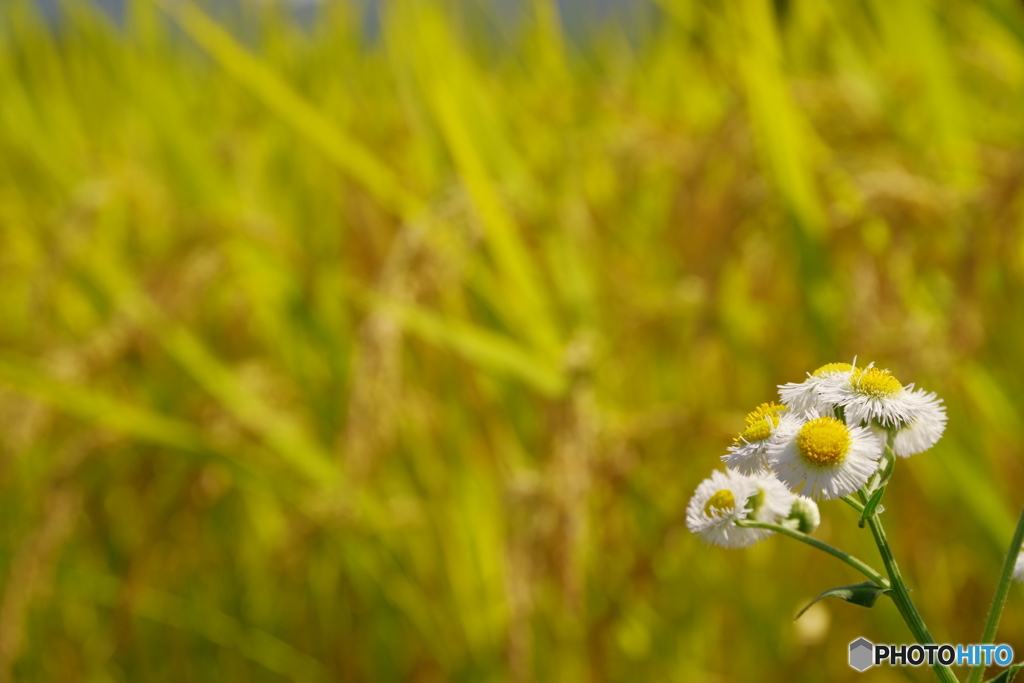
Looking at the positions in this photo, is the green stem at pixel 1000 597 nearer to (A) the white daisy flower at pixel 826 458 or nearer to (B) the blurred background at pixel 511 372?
(A) the white daisy flower at pixel 826 458

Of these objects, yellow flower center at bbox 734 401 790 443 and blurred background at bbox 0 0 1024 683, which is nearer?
yellow flower center at bbox 734 401 790 443

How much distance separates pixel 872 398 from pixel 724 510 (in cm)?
4

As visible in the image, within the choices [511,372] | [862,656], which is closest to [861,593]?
[862,656]

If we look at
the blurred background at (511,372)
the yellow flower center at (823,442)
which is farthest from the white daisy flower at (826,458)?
the blurred background at (511,372)

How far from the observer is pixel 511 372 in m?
0.98

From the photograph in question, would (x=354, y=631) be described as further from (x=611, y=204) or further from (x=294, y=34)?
(x=294, y=34)

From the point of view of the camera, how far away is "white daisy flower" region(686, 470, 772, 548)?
0.66 ft

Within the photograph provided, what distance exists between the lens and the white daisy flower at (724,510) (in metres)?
0.20

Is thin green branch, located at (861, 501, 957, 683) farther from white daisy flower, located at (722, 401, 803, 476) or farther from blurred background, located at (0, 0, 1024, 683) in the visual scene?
blurred background, located at (0, 0, 1024, 683)

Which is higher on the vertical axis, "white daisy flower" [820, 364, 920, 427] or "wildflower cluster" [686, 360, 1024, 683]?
"white daisy flower" [820, 364, 920, 427]

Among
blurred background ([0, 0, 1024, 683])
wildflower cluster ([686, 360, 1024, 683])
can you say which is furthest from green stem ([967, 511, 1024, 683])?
blurred background ([0, 0, 1024, 683])

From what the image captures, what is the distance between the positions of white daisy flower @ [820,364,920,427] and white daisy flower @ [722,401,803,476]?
1 cm

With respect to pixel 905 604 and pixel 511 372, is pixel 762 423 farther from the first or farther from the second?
pixel 511 372

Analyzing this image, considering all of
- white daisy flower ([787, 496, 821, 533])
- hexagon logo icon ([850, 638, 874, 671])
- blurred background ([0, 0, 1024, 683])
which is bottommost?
hexagon logo icon ([850, 638, 874, 671])
